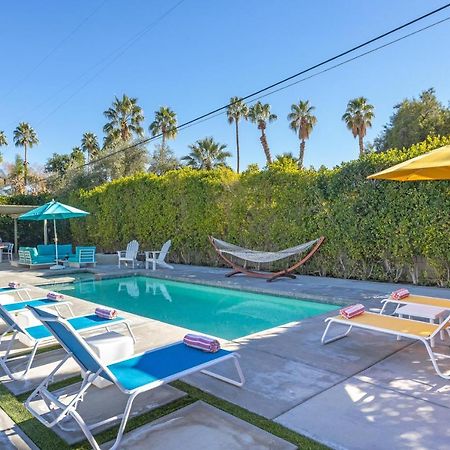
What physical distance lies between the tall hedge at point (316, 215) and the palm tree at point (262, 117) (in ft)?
62.8

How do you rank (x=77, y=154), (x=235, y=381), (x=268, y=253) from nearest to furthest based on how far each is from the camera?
(x=235, y=381) < (x=268, y=253) < (x=77, y=154)

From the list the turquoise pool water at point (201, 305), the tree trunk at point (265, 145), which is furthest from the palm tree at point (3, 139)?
the turquoise pool water at point (201, 305)

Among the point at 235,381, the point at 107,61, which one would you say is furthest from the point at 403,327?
the point at 107,61

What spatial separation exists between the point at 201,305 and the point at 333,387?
542 centimetres

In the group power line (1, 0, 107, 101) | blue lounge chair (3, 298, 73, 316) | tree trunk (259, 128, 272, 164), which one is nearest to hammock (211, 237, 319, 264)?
blue lounge chair (3, 298, 73, 316)

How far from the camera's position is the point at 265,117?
110 ft

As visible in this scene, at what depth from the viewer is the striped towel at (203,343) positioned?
3539 millimetres

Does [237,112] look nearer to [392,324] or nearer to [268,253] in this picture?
[268,253]

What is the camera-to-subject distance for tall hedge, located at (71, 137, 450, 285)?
28.3 ft

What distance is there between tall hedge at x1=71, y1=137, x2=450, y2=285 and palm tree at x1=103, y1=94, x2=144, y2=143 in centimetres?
1705

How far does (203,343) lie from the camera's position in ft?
11.8

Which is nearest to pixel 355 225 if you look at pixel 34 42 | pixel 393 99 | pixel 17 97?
pixel 34 42

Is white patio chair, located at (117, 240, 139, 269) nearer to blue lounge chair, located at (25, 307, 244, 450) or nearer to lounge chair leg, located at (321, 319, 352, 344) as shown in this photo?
lounge chair leg, located at (321, 319, 352, 344)

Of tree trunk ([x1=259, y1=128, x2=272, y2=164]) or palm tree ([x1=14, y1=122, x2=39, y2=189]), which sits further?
palm tree ([x1=14, y1=122, x2=39, y2=189])
